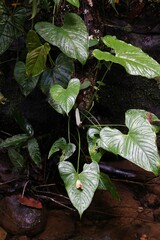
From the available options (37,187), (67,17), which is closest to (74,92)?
(67,17)

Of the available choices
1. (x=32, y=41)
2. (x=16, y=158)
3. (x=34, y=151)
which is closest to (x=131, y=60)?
(x=32, y=41)

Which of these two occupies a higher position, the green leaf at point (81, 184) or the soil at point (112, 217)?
the green leaf at point (81, 184)

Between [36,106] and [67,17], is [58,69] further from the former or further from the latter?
[36,106]

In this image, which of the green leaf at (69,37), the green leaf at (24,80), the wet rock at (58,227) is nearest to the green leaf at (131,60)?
the green leaf at (69,37)

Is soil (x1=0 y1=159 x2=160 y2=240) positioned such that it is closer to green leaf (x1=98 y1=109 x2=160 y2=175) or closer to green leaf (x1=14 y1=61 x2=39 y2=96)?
green leaf (x1=98 y1=109 x2=160 y2=175)

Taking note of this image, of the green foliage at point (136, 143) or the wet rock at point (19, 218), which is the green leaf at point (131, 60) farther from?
the wet rock at point (19, 218)
